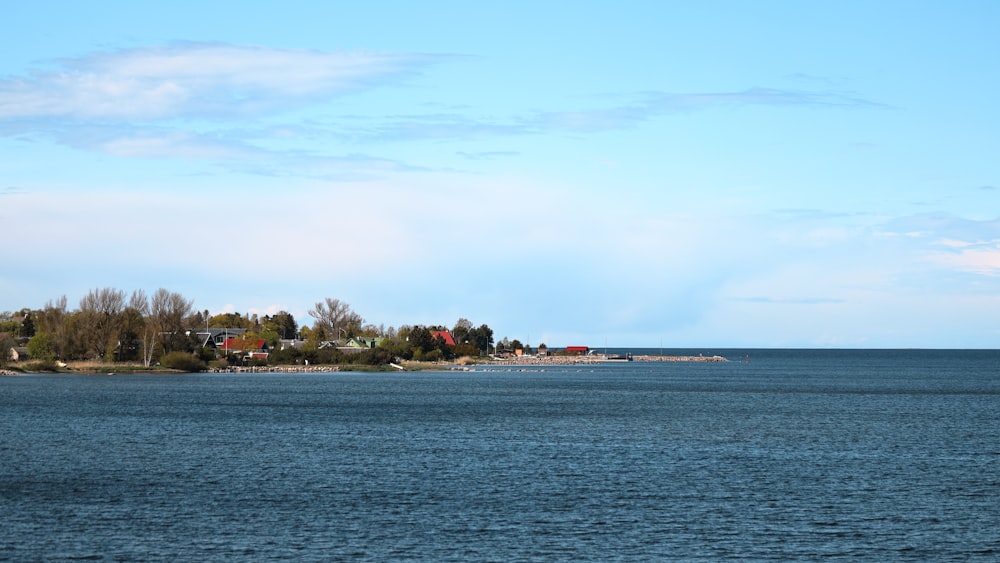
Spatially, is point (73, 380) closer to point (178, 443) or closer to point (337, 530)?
point (178, 443)

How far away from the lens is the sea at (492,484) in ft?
92.9

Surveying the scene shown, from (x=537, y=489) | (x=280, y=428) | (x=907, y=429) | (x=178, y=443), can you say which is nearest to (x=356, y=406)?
(x=280, y=428)

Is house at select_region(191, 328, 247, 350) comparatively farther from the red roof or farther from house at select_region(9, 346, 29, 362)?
house at select_region(9, 346, 29, 362)

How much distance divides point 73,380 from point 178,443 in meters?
77.9

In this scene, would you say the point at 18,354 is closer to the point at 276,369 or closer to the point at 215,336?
the point at 276,369

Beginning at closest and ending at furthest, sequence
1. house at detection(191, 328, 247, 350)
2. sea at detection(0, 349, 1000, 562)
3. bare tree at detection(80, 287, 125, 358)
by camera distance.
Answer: sea at detection(0, 349, 1000, 562)
bare tree at detection(80, 287, 125, 358)
house at detection(191, 328, 247, 350)

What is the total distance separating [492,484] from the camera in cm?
3891

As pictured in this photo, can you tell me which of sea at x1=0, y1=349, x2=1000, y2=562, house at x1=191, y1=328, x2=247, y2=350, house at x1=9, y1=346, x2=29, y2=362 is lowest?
sea at x1=0, y1=349, x2=1000, y2=562

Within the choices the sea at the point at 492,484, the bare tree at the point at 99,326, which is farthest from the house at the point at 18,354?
the sea at the point at 492,484

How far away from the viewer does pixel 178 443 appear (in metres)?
52.4

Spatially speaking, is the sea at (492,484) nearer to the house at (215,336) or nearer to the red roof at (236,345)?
the red roof at (236,345)

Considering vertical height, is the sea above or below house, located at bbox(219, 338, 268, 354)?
below

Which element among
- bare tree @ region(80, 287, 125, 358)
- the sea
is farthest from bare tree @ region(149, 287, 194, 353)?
the sea

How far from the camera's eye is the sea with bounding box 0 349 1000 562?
1115 inches
